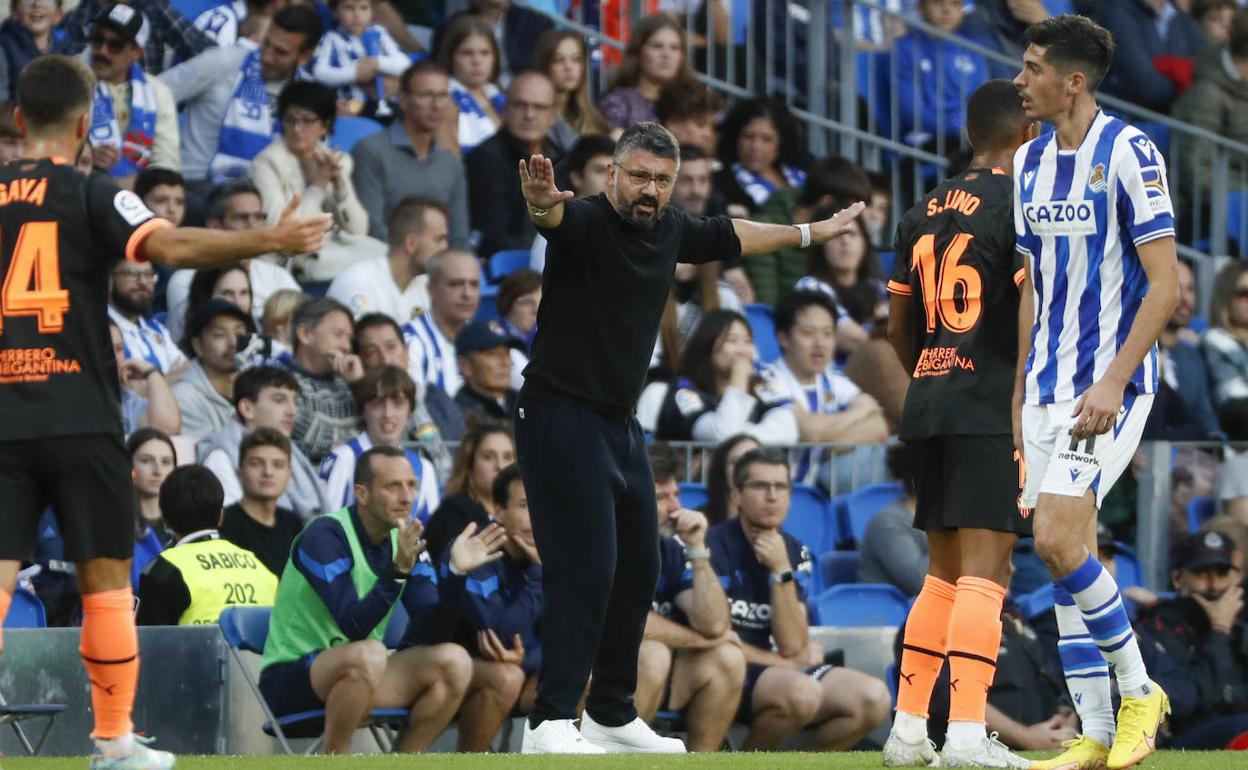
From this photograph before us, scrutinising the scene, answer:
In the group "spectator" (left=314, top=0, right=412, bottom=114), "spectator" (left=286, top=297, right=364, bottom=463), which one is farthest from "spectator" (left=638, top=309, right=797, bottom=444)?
"spectator" (left=314, top=0, right=412, bottom=114)

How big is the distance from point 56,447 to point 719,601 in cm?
452

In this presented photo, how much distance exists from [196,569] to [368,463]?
97 cm

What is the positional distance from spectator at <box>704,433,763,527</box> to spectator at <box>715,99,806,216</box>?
3798 mm

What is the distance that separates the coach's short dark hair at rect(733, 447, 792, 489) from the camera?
11.1 metres

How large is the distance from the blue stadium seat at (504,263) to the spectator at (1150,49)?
5.78 meters

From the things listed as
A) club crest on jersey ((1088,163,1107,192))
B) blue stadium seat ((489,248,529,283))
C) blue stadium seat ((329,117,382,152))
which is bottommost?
blue stadium seat ((489,248,529,283))

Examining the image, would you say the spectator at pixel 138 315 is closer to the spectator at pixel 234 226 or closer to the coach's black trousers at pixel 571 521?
the spectator at pixel 234 226

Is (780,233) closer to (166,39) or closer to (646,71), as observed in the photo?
(646,71)

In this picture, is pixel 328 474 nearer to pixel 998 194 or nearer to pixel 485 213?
pixel 485 213

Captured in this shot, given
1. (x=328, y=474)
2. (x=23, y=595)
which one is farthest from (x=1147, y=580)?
(x=23, y=595)

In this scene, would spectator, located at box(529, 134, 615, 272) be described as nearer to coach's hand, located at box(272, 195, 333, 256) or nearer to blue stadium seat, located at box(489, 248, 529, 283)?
blue stadium seat, located at box(489, 248, 529, 283)

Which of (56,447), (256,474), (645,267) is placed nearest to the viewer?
(56,447)

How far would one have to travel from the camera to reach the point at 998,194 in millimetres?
7512

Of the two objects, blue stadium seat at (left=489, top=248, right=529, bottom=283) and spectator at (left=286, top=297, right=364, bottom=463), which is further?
blue stadium seat at (left=489, top=248, right=529, bottom=283)
